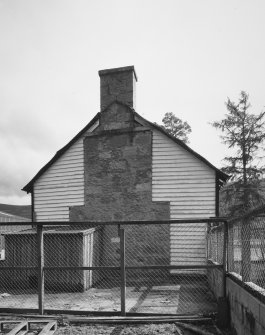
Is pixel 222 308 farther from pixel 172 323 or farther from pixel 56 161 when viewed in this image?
pixel 56 161

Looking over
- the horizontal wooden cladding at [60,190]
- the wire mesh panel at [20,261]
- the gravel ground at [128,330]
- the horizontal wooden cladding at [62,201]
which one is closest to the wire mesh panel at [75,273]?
the wire mesh panel at [20,261]

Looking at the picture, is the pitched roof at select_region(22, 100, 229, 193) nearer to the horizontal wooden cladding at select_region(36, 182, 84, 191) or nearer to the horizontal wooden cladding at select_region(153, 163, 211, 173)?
the horizontal wooden cladding at select_region(153, 163, 211, 173)

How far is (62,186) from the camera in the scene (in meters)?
13.0

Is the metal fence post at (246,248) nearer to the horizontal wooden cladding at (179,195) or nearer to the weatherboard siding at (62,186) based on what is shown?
the horizontal wooden cladding at (179,195)

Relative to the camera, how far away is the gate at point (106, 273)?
6.77 meters

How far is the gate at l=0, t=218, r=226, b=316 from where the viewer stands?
6.77m

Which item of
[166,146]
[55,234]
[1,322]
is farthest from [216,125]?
Answer: [1,322]

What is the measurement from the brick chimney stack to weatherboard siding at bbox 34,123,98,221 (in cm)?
154

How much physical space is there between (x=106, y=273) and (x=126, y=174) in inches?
164

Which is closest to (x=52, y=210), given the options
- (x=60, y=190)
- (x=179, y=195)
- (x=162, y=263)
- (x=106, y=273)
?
(x=60, y=190)

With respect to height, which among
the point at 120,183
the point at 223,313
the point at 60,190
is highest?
the point at 120,183

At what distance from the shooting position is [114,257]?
1141cm

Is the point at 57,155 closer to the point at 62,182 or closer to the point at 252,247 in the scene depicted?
the point at 62,182

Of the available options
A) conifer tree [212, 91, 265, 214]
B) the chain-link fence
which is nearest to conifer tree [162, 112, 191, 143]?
conifer tree [212, 91, 265, 214]
